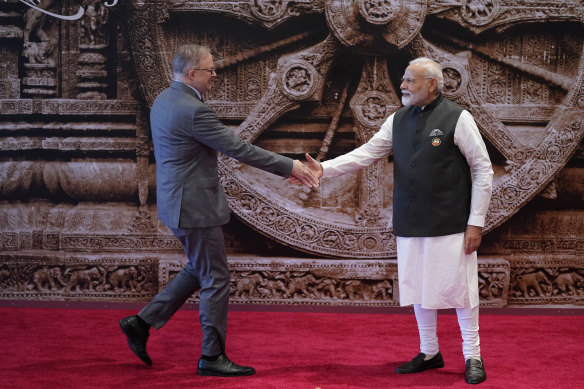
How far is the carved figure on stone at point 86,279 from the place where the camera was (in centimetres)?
525

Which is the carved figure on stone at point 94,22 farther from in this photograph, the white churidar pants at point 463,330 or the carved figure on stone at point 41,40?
the white churidar pants at point 463,330

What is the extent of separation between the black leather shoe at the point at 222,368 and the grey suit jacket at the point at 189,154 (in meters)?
0.67

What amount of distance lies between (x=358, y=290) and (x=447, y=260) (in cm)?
187

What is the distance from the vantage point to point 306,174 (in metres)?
3.71

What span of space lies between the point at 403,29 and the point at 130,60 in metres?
1.99

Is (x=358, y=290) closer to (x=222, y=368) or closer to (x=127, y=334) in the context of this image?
(x=222, y=368)

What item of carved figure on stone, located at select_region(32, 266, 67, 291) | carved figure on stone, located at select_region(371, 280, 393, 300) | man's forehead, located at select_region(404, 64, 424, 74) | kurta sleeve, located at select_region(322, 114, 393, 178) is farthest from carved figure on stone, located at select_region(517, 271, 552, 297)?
carved figure on stone, located at select_region(32, 266, 67, 291)

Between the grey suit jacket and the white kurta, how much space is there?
960 mm

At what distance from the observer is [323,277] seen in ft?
17.0

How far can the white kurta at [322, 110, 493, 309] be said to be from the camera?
3.33 m

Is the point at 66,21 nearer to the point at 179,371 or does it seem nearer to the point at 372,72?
the point at 372,72

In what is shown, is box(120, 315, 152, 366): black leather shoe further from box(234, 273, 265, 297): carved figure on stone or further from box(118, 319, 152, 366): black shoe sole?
box(234, 273, 265, 297): carved figure on stone

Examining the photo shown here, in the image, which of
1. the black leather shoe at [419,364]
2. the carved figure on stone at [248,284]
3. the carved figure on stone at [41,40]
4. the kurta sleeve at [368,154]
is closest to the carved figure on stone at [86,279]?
the carved figure on stone at [248,284]

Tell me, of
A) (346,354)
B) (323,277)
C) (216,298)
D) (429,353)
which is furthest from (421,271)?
(323,277)
